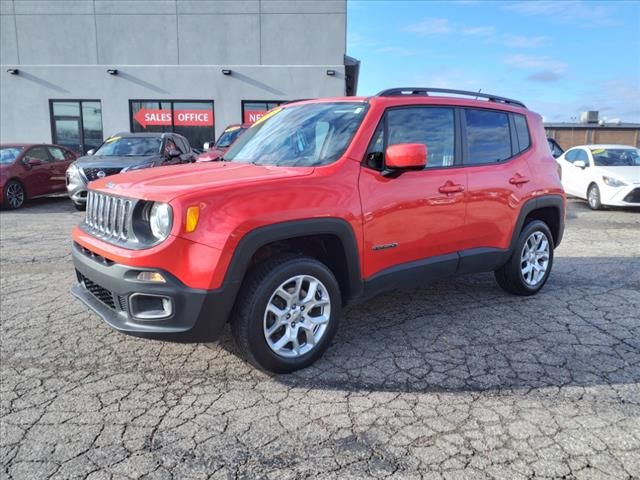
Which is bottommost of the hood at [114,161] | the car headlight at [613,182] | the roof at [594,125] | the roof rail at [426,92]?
the car headlight at [613,182]

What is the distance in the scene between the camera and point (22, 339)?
3.96m

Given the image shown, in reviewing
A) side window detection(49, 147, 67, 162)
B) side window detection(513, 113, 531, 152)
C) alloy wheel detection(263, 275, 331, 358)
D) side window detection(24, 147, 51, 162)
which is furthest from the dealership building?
alloy wheel detection(263, 275, 331, 358)

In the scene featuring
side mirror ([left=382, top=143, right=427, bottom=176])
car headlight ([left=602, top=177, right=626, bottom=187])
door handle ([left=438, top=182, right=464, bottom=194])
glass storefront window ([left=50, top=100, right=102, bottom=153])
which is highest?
glass storefront window ([left=50, top=100, right=102, bottom=153])

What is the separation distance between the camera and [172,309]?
2.94 metres

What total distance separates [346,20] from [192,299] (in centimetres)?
1893

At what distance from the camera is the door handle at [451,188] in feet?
13.2

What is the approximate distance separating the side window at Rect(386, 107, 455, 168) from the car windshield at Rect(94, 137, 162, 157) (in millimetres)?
7776

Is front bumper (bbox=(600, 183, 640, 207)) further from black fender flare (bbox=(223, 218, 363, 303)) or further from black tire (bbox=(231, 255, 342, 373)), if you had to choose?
black tire (bbox=(231, 255, 342, 373))

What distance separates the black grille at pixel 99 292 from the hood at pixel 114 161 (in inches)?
257

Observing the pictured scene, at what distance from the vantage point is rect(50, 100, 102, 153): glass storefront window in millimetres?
20281

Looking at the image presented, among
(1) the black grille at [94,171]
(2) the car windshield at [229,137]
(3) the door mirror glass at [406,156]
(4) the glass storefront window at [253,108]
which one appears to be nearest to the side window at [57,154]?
(1) the black grille at [94,171]

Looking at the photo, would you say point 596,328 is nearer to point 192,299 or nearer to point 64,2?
point 192,299

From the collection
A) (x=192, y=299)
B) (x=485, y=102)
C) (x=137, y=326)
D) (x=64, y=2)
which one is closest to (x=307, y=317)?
(x=192, y=299)

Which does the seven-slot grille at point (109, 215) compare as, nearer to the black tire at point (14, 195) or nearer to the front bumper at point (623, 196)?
the black tire at point (14, 195)
